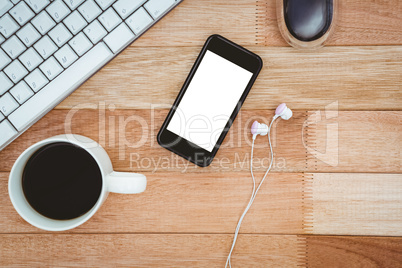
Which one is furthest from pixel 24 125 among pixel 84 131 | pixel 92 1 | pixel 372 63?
pixel 372 63

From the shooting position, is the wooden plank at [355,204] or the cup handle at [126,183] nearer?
the cup handle at [126,183]

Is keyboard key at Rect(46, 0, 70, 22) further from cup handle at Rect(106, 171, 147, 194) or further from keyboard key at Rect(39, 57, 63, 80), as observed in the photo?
cup handle at Rect(106, 171, 147, 194)

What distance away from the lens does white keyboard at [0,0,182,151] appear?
46cm

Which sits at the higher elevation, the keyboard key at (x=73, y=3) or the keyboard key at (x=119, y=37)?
the keyboard key at (x=73, y=3)

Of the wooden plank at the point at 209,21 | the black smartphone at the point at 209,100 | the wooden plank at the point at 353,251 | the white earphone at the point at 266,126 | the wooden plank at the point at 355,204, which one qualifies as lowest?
the wooden plank at the point at 353,251

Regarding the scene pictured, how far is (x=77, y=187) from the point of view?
0.47m

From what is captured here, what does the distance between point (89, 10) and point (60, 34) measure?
0.18ft

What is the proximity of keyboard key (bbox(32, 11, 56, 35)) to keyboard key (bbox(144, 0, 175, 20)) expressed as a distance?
0.47 feet

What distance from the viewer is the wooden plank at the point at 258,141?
0.51 m

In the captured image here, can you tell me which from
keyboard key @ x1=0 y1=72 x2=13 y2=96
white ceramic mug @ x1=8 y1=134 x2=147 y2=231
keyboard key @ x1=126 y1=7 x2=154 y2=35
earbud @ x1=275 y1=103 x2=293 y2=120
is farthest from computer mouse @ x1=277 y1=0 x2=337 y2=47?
keyboard key @ x1=0 y1=72 x2=13 y2=96

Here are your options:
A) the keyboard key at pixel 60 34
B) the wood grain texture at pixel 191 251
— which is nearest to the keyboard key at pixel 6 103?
the keyboard key at pixel 60 34

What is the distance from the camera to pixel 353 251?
507mm

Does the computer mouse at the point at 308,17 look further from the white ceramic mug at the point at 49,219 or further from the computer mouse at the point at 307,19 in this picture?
the white ceramic mug at the point at 49,219

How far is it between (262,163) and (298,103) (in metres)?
0.11
